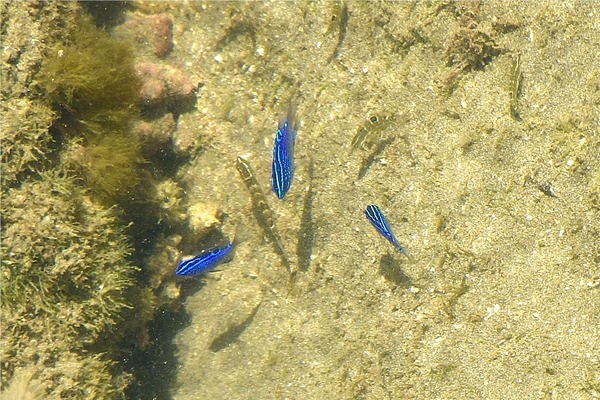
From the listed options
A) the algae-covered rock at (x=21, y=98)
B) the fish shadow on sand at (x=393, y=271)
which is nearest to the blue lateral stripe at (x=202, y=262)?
the algae-covered rock at (x=21, y=98)

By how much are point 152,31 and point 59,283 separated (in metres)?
3.31

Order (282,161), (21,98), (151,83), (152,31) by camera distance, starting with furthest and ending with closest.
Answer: (152,31), (151,83), (282,161), (21,98)

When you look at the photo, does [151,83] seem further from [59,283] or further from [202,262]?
[59,283]

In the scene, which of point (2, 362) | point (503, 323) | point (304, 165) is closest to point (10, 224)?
point (2, 362)

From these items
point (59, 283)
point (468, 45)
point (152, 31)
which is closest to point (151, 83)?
point (152, 31)

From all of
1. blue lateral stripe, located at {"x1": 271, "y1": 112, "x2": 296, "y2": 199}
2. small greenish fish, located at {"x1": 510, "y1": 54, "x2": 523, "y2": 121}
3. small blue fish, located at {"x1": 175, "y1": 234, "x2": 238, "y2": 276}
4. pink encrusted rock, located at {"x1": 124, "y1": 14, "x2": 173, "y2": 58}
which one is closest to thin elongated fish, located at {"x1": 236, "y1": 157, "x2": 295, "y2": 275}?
small blue fish, located at {"x1": 175, "y1": 234, "x2": 238, "y2": 276}

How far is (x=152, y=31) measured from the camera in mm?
5375

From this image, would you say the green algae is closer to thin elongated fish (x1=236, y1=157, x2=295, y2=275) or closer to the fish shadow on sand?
thin elongated fish (x1=236, y1=157, x2=295, y2=275)

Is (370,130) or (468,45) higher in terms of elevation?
(468,45)

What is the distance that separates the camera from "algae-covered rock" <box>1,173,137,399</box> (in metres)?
3.45

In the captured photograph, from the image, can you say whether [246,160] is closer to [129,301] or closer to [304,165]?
[304,165]

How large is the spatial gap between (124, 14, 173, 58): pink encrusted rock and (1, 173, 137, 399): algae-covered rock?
7.95 feet

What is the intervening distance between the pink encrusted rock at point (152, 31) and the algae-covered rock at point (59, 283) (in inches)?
95.4

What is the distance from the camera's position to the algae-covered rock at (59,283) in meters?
3.45
